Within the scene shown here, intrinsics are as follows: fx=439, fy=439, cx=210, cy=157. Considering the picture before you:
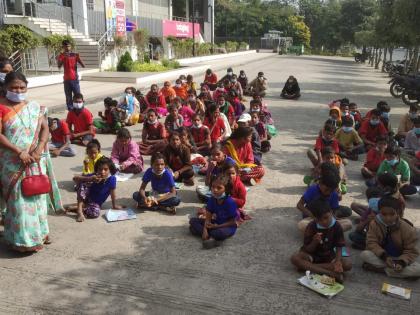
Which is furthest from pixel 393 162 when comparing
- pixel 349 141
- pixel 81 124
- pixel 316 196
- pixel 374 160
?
pixel 81 124

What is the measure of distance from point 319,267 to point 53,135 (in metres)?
6.02

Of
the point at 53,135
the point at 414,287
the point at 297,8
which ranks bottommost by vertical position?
the point at 414,287

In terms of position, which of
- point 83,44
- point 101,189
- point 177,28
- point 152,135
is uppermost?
point 177,28

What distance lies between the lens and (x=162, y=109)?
1188cm

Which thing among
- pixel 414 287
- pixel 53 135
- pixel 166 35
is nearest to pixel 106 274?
pixel 414 287

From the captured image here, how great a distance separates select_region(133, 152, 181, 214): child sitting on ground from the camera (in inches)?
226

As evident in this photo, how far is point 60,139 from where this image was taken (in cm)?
844

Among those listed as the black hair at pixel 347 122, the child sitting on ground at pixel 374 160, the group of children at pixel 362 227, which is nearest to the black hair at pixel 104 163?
the group of children at pixel 362 227

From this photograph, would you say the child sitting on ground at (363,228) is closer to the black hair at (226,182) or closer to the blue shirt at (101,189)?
the black hair at (226,182)

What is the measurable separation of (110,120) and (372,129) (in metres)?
5.83

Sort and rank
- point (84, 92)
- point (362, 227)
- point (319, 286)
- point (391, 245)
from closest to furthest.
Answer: point (319, 286) → point (391, 245) → point (362, 227) → point (84, 92)

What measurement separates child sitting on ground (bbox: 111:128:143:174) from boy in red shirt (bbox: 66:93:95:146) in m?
1.77

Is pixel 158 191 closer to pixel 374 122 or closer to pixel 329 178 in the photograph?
pixel 329 178

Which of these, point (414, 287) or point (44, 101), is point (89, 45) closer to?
point (44, 101)
